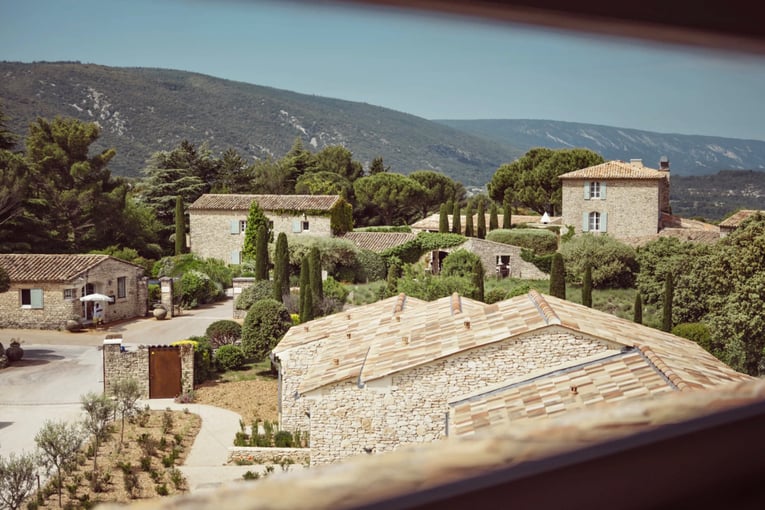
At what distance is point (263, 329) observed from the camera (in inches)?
684

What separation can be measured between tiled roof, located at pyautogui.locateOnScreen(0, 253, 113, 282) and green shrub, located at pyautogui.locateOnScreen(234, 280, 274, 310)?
4.34 metres

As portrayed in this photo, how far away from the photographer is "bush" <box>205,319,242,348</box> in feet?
59.5

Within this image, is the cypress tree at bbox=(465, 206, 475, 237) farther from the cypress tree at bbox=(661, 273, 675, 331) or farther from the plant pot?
the plant pot

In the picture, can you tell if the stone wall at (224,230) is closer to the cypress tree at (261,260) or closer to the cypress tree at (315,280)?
the cypress tree at (261,260)

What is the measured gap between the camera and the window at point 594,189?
29.8m

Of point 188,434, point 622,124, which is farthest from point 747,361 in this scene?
point 622,124

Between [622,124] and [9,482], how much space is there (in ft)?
28.9

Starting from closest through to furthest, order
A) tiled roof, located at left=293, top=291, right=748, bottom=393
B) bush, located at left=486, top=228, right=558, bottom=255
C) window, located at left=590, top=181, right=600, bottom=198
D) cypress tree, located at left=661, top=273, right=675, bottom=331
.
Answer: tiled roof, located at left=293, top=291, right=748, bottom=393
cypress tree, located at left=661, top=273, right=675, bottom=331
bush, located at left=486, top=228, right=558, bottom=255
window, located at left=590, top=181, right=600, bottom=198

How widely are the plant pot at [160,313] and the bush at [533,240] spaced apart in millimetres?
13760

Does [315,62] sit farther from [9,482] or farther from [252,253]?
[252,253]

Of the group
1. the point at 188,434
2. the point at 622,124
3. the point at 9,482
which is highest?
the point at 622,124

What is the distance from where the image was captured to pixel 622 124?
3.35 ft

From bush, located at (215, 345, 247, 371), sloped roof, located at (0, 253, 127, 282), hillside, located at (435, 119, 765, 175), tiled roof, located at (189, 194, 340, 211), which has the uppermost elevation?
hillside, located at (435, 119, 765, 175)

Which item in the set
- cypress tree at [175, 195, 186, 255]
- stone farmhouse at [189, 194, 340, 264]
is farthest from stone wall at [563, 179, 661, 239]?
cypress tree at [175, 195, 186, 255]
